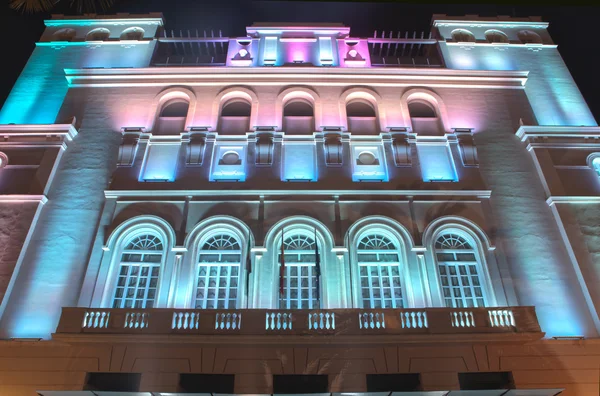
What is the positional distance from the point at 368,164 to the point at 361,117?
3192 mm

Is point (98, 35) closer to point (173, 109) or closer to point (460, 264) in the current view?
point (173, 109)

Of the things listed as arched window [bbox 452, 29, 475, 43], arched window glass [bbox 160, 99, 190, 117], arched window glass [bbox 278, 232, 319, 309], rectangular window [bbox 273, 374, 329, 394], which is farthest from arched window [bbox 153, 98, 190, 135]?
arched window [bbox 452, 29, 475, 43]

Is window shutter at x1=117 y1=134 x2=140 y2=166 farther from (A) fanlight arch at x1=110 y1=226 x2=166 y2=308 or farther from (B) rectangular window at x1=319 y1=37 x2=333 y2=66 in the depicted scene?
(B) rectangular window at x1=319 y1=37 x2=333 y2=66

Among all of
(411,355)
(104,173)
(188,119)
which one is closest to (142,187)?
(104,173)

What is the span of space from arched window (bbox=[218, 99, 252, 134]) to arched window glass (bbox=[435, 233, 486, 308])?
10897mm

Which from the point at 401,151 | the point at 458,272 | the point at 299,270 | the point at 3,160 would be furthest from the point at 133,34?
the point at 458,272

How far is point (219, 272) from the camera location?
2038 centimetres

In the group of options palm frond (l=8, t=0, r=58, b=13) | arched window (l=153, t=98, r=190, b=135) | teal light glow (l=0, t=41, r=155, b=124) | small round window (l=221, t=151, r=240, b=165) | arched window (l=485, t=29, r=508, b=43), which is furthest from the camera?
arched window (l=485, t=29, r=508, b=43)

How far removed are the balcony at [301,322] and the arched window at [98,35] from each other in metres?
18.3

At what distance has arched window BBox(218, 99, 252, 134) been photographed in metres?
24.8

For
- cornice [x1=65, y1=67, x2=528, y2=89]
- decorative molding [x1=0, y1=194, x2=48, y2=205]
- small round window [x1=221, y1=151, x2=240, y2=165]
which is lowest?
decorative molding [x1=0, y1=194, x2=48, y2=205]

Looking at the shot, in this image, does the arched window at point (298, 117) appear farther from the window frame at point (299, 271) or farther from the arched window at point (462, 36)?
the arched window at point (462, 36)

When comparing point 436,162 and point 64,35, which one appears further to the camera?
point 64,35

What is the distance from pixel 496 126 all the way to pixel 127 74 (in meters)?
19.4
